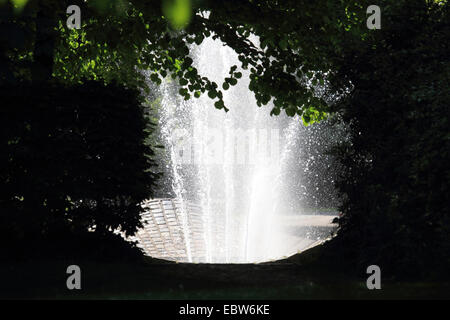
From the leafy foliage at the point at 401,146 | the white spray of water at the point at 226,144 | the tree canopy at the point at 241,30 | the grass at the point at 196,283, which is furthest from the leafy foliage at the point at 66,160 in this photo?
the white spray of water at the point at 226,144

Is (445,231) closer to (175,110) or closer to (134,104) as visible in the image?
(134,104)

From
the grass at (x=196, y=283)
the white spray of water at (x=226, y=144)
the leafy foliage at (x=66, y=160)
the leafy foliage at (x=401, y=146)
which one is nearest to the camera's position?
the grass at (x=196, y=283)

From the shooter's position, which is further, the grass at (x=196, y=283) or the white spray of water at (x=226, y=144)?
the white spray of water at (x=226, y=144)

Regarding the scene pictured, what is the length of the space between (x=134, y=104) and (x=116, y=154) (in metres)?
1.01

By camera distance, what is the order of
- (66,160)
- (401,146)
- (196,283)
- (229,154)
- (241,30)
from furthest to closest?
1. (229,154)
2. (241,30)
3. (401,146)
4. (66,160)
5. (196,283)

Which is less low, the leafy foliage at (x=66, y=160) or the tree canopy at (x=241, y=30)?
the tree canopy at (x=241, y=30)

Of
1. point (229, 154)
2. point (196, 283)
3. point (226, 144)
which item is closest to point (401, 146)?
point (196, 283)

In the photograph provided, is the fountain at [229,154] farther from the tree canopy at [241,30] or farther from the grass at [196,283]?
the tree canopy at [241,30]

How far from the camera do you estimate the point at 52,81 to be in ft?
32.1

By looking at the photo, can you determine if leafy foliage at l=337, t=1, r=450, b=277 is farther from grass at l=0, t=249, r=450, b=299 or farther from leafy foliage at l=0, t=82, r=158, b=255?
leafy foliage at l=0, t=82, r=158, b=255

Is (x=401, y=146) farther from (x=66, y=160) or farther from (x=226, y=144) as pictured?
(x=226, y=144)

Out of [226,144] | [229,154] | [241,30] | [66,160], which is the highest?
[241,30]

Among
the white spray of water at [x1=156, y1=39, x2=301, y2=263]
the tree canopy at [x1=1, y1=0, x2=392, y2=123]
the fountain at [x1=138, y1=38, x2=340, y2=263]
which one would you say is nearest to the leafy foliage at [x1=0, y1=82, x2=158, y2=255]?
the tree canopy at [x1=1, y1=0, x2=392, y2=123]
